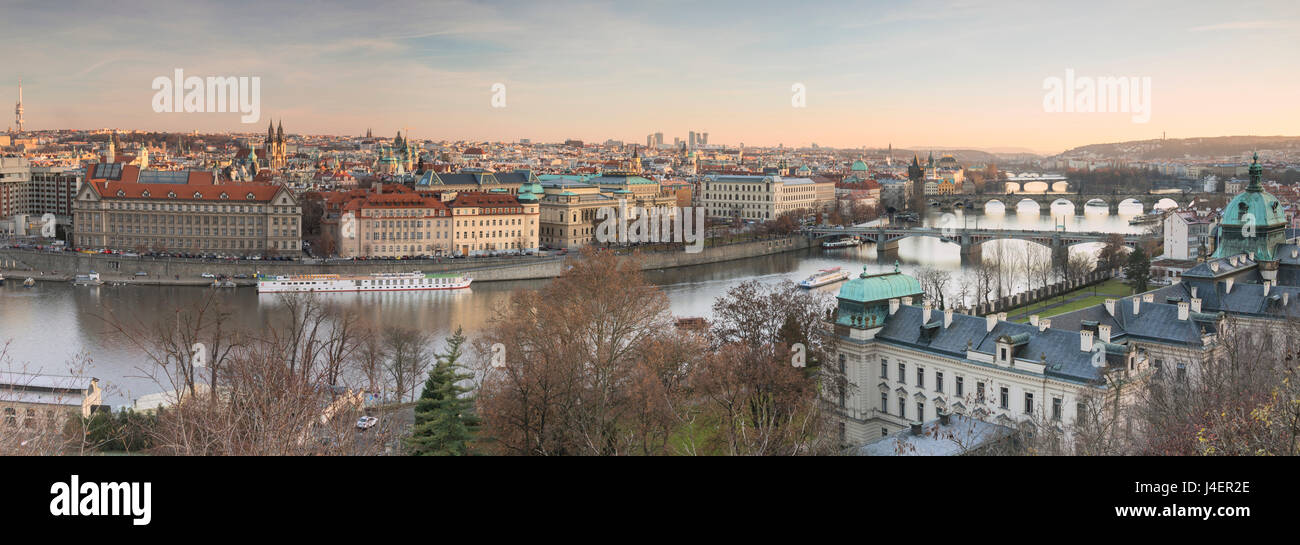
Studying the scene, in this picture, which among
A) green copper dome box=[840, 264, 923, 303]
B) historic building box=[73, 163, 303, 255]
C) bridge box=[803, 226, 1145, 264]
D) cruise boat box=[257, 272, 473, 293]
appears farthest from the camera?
bridge box=[803, 226, 1145, 264]

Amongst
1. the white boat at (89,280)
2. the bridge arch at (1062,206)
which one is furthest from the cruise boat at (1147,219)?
the white boat at (89,280)

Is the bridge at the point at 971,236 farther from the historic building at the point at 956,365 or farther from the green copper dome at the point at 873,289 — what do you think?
the historic building at the point at 956,365

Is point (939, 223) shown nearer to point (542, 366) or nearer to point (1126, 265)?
point (1126, 265)

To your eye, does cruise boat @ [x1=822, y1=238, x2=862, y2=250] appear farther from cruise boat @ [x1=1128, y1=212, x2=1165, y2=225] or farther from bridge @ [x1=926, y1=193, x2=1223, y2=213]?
bridge @ [x1=926, y1=193, x2=1223, y2=213]

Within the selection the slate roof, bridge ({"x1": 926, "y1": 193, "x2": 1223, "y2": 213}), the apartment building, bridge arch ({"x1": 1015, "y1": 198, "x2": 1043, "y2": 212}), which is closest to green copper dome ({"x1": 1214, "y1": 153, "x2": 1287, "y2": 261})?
the slate roof

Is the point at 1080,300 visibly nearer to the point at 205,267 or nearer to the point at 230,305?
the point at 230,305
